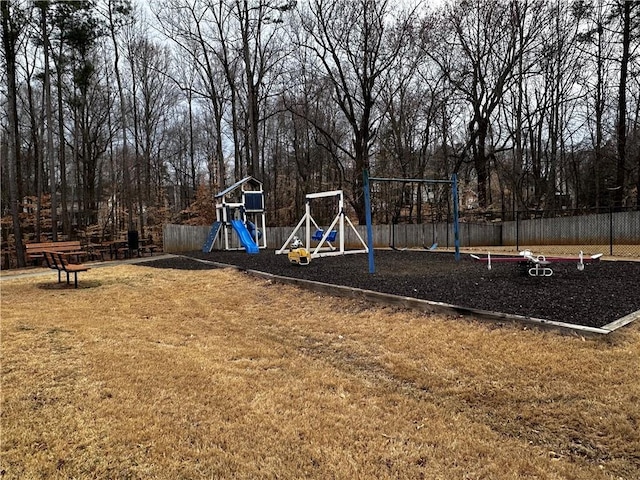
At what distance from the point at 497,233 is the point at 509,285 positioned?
16.0 m

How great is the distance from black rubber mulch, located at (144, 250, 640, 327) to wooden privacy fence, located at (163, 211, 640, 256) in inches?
351

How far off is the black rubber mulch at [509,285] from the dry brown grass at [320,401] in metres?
0.74

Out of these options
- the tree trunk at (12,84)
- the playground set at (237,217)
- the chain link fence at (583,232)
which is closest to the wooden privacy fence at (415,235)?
the chain link fence at (583,232)

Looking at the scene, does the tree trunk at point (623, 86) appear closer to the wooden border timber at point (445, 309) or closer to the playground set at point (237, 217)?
the playground set at point (237, 217)

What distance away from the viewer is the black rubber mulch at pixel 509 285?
554 cm

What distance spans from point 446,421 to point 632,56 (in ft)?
78.2

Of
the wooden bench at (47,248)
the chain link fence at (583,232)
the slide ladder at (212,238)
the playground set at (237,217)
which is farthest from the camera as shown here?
the slide ladder at (212,238)

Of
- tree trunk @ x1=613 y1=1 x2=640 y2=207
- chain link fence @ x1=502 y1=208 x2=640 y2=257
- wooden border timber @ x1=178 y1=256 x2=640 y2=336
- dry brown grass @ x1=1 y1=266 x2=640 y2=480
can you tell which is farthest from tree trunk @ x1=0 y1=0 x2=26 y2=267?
tree trunk @ x1=613 y1=1 x2=640 y2=207

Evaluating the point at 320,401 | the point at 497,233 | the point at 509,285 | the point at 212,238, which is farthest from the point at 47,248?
the point at 497,233

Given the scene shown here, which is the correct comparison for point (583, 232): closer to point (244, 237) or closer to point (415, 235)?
point (415, 235)

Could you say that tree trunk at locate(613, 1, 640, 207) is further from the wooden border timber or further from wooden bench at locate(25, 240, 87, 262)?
wooden bench at locate(25, 240, 87, 262)

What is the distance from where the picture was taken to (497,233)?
22.0m

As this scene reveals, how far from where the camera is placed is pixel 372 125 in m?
26.1

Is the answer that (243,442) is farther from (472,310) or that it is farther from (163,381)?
(472,310)
